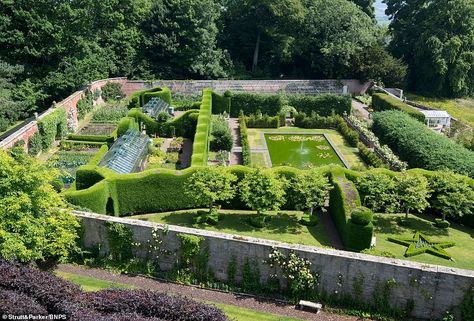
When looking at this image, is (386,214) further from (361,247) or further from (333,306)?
(333,306)

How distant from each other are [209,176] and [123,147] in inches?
294

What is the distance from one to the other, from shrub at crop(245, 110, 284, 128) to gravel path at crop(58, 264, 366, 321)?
1052 inches

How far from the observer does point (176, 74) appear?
178 ft

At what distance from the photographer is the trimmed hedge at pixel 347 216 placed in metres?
19.2

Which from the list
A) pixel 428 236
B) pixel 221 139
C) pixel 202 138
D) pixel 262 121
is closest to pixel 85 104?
pixel 221 139

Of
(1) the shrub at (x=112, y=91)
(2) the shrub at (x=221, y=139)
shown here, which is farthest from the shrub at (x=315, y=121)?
(1) the shrub at (x=112, y=91)

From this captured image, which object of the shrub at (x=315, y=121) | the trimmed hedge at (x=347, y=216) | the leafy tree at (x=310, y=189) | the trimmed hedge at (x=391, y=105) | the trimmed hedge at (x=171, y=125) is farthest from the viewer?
the shrub at (x=315, y=121)

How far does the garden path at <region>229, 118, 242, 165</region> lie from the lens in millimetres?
32844

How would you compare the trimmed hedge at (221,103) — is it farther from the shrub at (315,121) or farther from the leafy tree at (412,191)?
the leafy tree at (412,191)

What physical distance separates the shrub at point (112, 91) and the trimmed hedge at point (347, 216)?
32.1m

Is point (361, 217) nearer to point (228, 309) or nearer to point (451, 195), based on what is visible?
point (451, 195)

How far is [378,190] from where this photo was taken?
22.7m

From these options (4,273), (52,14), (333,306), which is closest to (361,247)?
(333,306)

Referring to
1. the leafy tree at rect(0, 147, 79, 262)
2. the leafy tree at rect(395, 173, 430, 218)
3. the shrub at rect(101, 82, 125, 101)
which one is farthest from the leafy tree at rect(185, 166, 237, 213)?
the shrub at rect(101, 82, 125, 101)
